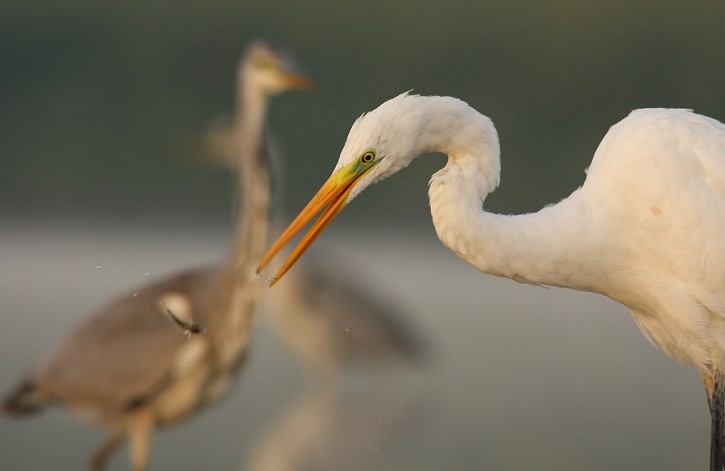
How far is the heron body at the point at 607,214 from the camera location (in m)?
2.34

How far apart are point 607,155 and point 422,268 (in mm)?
6892

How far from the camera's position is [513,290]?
9.85 m

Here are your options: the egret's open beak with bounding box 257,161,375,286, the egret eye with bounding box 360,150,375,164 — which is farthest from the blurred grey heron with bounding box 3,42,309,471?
the egret eye with bounding box 360,150,375,164

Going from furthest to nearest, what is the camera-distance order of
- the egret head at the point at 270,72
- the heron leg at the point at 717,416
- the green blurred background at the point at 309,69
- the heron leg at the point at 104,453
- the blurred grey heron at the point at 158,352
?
1. the green blurred background at the point at 309,69
2. the egret head at the point at 270,72
3. the heron leg at the point at 104,453
4. the blurred grey heron at the point at 158,352
5. the heron leg at the point at 717,416

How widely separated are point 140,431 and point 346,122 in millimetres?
5468

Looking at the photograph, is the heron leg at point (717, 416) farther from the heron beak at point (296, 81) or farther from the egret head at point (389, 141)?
the heron beak at point (296, 81)

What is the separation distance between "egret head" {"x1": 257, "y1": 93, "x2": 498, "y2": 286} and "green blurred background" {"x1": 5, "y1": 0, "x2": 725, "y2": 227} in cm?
638

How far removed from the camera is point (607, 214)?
253 centimetres

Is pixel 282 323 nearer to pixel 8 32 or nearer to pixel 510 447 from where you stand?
pixel 510 447

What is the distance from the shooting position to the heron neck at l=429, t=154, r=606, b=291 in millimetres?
2369

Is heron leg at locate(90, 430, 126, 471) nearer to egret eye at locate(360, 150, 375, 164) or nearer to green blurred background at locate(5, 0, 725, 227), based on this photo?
egret eye at locate(360, 150, 375, 164)

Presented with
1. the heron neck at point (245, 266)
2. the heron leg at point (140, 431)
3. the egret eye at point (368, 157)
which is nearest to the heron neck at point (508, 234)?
the egret eye at point (368, 157)

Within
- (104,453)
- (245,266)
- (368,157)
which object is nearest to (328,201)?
(368,157)

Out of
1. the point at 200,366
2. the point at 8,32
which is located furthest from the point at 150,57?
the point at 200,366
